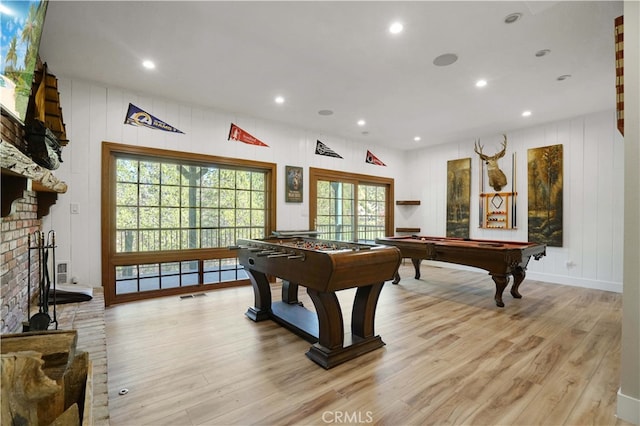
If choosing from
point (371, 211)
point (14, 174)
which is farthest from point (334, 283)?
point (371, 211)

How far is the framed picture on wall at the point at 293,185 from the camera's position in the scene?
5.34 meters

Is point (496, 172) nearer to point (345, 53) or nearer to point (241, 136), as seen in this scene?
point (345, 53)

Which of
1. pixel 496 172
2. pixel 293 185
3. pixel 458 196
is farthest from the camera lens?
pixel 458 196

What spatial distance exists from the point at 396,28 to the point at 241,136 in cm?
304

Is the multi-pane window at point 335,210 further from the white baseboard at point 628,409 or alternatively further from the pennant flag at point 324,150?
the white baseboard at point 628,409

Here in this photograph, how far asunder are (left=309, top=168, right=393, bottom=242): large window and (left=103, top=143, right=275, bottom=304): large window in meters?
1.11

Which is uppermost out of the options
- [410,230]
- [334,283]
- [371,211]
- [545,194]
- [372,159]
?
[372,159]

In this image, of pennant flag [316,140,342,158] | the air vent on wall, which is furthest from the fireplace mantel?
pennant flag [316,140,342,158]

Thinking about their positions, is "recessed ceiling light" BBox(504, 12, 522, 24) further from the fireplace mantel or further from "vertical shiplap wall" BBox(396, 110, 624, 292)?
"vertical shiplap wall" BBox(396, 110, 624, 292)

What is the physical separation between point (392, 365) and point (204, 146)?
391cm

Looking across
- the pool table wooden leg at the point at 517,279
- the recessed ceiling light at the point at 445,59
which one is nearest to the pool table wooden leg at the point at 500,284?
the pool table wooden leg at the point at 517,279

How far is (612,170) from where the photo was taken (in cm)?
457

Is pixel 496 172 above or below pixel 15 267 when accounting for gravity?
above

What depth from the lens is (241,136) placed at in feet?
16.0
